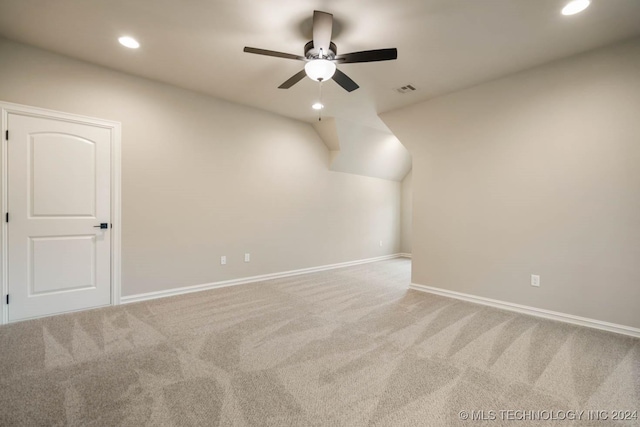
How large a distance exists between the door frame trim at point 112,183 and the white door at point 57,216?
0.03 m

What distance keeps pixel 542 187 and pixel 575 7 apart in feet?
5.55

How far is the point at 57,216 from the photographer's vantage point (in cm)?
299

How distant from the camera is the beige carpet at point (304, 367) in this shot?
1.61 m

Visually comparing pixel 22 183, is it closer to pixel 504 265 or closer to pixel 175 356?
pixel 175 356

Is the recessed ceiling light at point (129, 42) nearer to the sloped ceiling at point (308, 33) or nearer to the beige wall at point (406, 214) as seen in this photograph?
the sloped ceiling at point (308, 33)

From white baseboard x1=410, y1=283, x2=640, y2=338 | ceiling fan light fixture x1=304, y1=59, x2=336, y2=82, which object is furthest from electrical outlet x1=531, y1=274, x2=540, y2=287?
ceiling fan light fixture x1=304, y1=59, x2=336, y2=82

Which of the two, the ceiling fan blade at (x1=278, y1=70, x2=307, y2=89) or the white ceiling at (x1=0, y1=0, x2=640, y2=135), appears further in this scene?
the ceiling fan blade at (x1=278, y1=70, x2=307, y2=89)

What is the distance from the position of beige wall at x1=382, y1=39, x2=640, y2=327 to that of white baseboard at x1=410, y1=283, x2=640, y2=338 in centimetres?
6

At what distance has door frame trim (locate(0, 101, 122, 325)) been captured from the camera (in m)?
2.71

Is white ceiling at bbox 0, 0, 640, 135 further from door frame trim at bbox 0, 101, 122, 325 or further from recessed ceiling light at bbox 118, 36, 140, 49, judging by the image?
door frame trim at bbox 0, 101, 122, 325

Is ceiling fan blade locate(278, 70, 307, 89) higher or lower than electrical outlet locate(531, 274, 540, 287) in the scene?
higher

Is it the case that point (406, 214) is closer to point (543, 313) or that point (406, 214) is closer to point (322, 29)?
point (543, 313)

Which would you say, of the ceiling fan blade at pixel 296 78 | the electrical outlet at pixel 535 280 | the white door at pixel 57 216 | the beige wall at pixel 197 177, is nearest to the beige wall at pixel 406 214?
the beige wall at pixel 197 177

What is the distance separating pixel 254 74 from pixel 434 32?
2.00 meters
